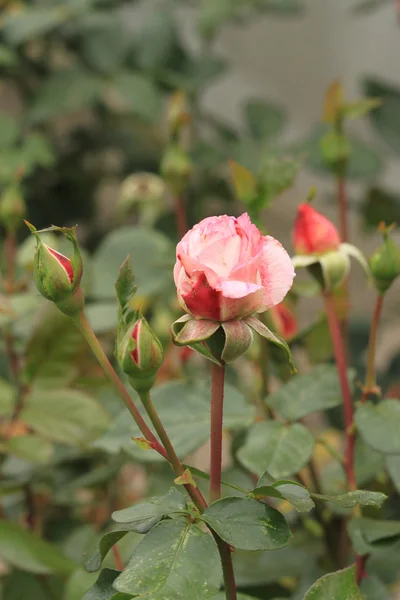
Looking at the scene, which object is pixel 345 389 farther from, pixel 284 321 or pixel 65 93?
pixel 65 93

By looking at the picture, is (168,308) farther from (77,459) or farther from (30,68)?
(30,68)

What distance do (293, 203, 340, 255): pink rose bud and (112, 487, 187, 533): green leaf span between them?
15 centimetres

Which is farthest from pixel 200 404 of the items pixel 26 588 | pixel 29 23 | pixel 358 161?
pixel 29 23

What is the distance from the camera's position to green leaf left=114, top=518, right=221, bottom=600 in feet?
0.77

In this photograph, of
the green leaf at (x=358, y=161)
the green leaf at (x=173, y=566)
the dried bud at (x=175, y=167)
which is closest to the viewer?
the green leaf at (x=173, y=566)

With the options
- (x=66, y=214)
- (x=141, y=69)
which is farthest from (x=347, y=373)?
(x=66, y=214)

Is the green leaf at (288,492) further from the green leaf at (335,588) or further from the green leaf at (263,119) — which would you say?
the green leaf at (263,119)

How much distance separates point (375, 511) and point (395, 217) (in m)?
0.53

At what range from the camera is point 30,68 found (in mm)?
1058

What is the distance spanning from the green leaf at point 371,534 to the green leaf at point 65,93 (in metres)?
0.69

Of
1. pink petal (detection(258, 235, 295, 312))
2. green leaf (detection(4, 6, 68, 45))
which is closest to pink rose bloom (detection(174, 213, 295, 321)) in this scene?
pink petal (detection(258, 235, 295, 312))

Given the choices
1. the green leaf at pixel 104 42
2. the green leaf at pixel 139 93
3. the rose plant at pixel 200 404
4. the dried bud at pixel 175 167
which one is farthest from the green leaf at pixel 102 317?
the green leaf at pixel 104 42

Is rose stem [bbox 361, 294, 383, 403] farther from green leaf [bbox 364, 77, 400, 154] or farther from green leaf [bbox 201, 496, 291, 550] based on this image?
green leaf [bbox 364, 77, 400, 154]

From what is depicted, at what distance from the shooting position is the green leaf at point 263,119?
3.11 ft
